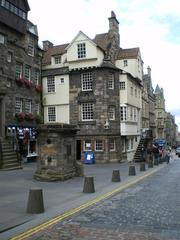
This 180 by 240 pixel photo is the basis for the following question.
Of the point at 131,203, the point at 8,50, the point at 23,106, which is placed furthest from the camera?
the point at 23,106

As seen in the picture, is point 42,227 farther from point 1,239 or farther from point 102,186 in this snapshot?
point 102,186

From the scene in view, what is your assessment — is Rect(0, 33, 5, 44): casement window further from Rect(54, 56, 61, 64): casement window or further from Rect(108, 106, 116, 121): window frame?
Rect(108, 106, 116, 121): window frame

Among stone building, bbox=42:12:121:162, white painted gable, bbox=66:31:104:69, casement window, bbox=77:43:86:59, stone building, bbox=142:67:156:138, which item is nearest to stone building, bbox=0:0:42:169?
stone building, bbox=42:12:121:162

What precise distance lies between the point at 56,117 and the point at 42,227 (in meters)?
29.5

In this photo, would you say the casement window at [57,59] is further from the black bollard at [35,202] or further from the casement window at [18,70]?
the black bollard at [35,202]

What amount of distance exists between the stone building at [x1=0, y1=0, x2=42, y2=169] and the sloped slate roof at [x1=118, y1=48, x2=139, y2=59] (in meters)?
11.1

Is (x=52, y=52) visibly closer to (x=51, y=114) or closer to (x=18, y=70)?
(x=51, y=114)

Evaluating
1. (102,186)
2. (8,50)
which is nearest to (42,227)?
(102,186)

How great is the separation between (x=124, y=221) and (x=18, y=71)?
24.7m

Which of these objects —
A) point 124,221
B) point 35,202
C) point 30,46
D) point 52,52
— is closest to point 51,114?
point 52,52

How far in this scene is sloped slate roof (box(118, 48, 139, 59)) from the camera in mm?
41744

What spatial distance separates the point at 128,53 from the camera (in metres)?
42.2

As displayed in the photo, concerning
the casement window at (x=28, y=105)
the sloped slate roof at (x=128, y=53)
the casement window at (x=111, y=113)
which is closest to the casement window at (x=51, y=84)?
the casement window at (x=28, y=105)

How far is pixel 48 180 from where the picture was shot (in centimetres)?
1778
